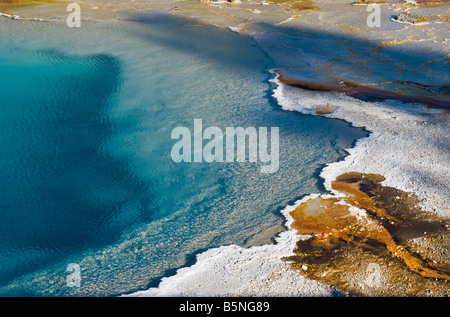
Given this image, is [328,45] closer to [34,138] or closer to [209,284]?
[34,138]

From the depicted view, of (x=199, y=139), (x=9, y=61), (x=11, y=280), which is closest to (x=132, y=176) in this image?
(x=199, y=139)

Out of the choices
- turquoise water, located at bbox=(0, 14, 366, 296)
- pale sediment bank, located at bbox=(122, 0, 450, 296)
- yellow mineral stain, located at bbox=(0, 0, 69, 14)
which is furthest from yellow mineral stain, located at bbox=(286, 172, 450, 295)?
yellow mineral stain, located at bbox=(0, 0, 69, 14)

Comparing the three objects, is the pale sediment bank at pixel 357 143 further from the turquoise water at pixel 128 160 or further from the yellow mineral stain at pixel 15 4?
the yellow mineral stain at pixel 15 4

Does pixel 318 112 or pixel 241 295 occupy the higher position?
pixel 318 112

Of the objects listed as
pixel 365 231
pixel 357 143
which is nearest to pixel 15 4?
pixel 357 143

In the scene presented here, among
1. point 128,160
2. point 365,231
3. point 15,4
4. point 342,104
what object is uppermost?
point 15,4

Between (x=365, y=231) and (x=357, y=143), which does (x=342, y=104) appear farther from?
(x=365, y=231)
